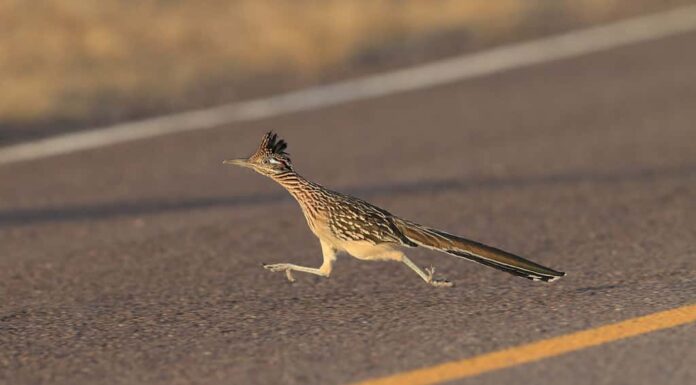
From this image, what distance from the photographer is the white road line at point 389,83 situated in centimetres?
1177

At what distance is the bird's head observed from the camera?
6.25 meters

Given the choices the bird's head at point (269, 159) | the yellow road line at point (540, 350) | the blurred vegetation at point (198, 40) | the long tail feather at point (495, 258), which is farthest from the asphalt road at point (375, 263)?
the blurred vegetation at point (198, 40)

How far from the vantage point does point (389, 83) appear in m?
13.8

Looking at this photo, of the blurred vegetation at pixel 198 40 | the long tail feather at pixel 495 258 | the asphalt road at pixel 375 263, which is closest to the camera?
the asphalt road at pixel 375 263

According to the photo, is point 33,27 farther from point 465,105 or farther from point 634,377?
point 634,377

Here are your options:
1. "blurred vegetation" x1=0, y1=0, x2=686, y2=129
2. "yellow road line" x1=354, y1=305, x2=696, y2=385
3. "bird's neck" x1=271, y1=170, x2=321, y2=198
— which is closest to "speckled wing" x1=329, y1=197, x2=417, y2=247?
"bird's neck" x1=271, y1=170, x2=321, y2=198

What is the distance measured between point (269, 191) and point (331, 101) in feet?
10.1

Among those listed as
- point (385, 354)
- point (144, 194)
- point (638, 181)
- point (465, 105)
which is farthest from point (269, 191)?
point (385, 354)

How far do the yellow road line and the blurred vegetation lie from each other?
7.49 m

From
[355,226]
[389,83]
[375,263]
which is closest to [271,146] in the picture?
[355,226]

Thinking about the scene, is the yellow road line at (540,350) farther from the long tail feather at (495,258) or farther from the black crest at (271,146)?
the black crest at (271,146)

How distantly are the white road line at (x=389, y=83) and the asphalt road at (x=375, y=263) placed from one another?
0.30 m

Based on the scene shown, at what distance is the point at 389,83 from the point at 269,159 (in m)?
7.58

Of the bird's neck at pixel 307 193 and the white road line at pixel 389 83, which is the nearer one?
the bird's neck at pixel 307 193
